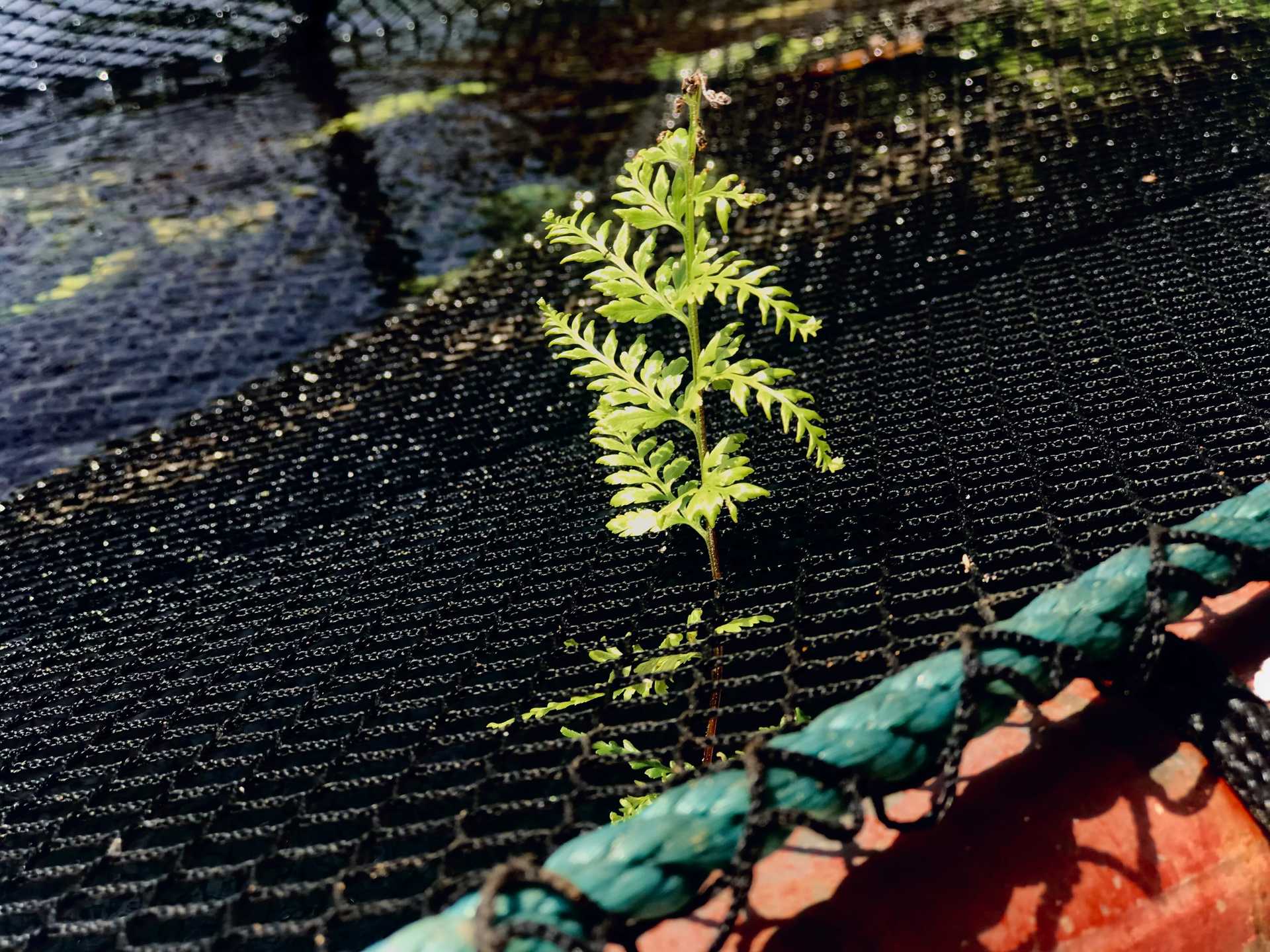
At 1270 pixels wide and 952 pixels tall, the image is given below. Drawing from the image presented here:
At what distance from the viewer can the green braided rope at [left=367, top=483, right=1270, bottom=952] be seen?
1019 millimetres

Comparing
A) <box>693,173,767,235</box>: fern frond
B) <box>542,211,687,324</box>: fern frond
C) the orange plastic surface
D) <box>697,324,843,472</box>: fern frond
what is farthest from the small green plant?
<box>693,173,767,235</box>: fern frond

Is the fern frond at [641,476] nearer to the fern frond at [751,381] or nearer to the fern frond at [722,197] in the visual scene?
the fern frond at [751,381]

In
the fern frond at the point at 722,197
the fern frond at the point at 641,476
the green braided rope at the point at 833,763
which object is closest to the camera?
the green braided rope at the point at 833,763

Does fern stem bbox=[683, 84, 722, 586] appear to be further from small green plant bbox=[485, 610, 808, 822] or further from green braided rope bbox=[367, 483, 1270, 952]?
green braided rope bbox=[367, 483, 1270, 952]

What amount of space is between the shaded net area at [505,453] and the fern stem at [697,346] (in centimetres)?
Answer: 6

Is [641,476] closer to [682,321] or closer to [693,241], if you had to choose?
[682,321]

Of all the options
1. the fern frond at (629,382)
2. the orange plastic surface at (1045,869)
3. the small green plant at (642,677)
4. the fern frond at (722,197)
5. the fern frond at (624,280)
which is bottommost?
the small green plant at (642,677)

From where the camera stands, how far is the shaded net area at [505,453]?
1.85m

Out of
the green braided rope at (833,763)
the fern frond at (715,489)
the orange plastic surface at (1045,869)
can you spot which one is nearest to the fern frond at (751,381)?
the fern frond at (715,489)

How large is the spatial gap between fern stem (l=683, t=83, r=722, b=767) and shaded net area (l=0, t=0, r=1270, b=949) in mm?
64

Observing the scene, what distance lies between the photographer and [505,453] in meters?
3.02

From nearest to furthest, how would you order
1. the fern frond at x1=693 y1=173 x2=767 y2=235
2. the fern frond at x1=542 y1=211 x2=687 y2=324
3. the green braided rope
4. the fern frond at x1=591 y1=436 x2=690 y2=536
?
the green braided rope
the fern frond at x1=693 y1=173 x2=767 y2=235
the fern frond at x1=542 y1=211 x2=687 y2=324
the fern frond at x1=591 y1=436 x2=690 y2=536

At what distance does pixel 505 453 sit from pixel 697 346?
1.40m

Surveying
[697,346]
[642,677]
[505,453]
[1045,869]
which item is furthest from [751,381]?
[505,453]
